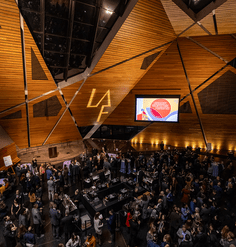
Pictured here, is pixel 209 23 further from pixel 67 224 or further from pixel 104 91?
pixel 67 224

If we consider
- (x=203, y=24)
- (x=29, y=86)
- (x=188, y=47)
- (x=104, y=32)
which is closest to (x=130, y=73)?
(x=104, y=32)

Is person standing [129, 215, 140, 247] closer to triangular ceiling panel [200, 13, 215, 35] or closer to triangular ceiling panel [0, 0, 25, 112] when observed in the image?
triangular ceiling panel [0, 0, 25, 112]

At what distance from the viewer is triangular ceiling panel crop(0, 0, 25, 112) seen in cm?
825

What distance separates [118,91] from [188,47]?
21.4 feet

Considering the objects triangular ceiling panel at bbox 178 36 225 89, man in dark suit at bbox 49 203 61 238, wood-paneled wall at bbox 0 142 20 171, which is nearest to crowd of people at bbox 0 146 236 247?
man in dark suit at bbox 49 203 61 238

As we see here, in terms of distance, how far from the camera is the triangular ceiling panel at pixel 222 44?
13.0m

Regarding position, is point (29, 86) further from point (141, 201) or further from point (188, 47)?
point (188, 47)

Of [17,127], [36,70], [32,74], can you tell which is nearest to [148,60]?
[36,70]

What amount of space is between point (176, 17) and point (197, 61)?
5039 mm

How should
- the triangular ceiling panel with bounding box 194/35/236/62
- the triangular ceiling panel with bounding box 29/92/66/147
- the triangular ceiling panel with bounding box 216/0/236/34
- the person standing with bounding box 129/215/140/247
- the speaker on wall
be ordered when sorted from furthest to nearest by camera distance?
the speaker on wall
the triangular ceiling panel with bounding box 29/92/66/147
the triangular ceiling panel with bounding box 194/35/236/62
the triangular ceiling panel with bounding box 216/0/236/34
the person standing with bounding box 129/215/140/247

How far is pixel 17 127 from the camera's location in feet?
44.5

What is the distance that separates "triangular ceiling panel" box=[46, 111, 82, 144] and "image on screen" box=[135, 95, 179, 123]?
6.09 meters

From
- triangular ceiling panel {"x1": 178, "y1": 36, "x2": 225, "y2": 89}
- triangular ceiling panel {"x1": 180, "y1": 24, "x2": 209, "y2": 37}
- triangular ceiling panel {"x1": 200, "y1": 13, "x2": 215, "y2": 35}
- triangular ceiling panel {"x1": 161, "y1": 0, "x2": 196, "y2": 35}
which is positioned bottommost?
triangular ceiling panel {"x1": 178, "y1": 36, "x2": 225, "y2": 89}

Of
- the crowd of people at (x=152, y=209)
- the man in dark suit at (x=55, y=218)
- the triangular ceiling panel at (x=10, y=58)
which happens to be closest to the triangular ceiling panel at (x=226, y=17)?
the crowd of people at (x=152, y=209)
